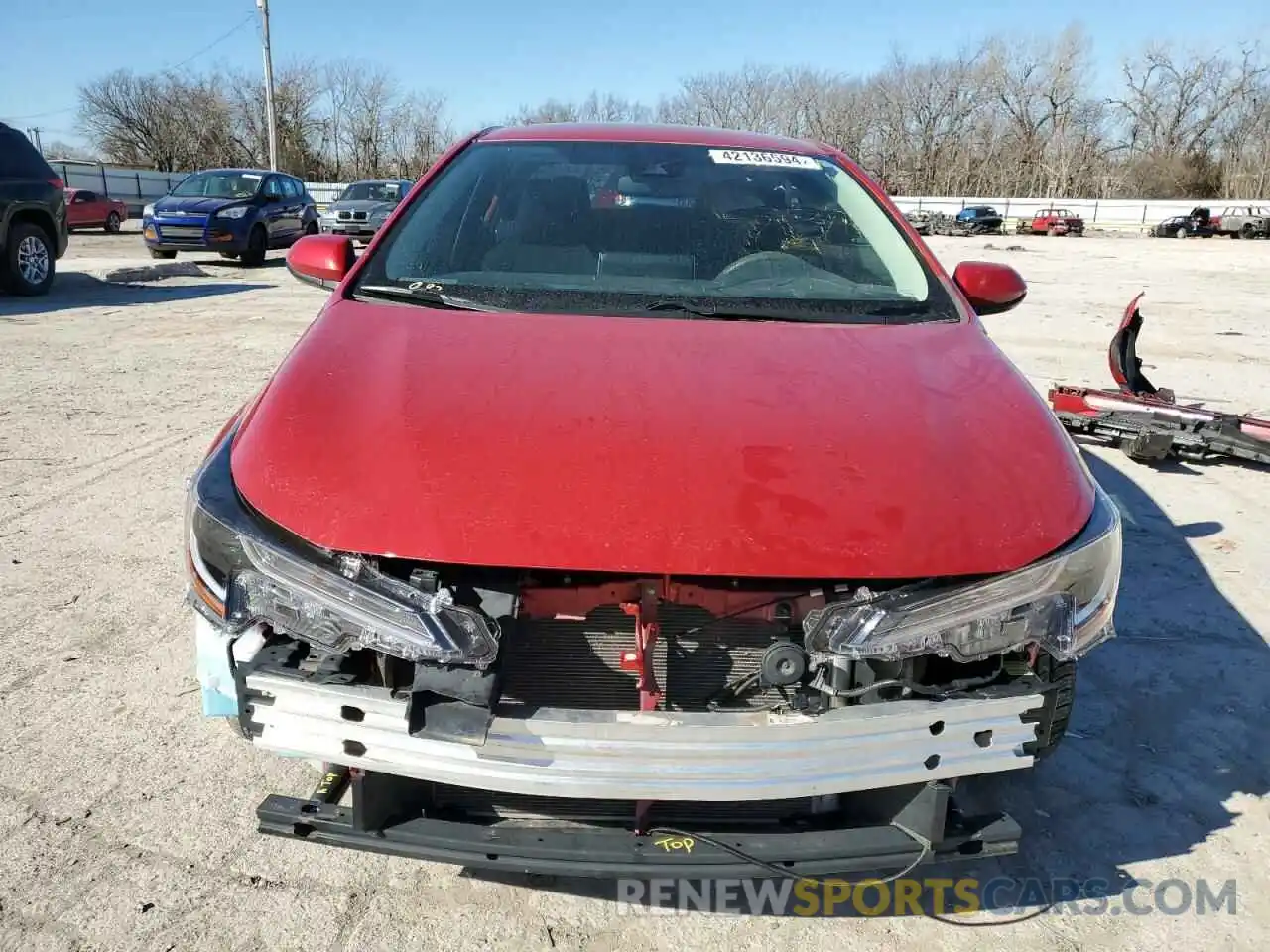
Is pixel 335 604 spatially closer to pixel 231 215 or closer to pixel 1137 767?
pixel 1137 767

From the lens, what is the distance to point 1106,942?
1966 millimetres

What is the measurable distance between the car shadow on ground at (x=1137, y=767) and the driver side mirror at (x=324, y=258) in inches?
75.9

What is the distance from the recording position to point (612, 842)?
5.52 ft

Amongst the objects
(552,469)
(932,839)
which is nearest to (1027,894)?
(932,839)

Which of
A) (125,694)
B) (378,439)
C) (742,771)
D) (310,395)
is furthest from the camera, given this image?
(125,694)

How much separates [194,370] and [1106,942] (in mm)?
7063

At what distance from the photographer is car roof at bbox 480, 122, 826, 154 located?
127 inches

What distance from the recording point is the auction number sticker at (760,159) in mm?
3182

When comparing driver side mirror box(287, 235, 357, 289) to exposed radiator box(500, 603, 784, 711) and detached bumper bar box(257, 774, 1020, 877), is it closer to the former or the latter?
exposed radiator box(500, 603, 784, 711)

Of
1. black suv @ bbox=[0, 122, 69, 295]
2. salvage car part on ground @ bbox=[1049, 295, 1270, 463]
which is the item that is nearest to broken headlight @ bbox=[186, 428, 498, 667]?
salvage car part on ground @ bbox=[1049, 295, 1270, 463]

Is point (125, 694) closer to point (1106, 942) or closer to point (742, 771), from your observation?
point (742, 771)

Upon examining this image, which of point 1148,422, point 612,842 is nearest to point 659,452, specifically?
point 612,842

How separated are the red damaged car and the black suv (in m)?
10.5

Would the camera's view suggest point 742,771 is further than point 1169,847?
No
